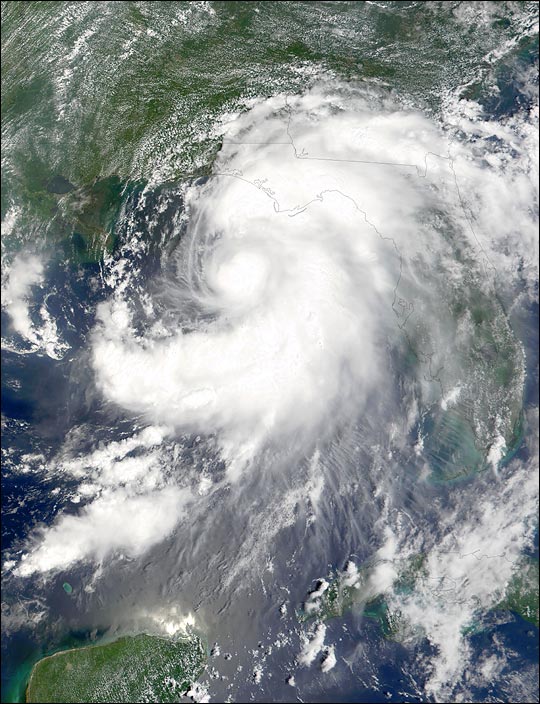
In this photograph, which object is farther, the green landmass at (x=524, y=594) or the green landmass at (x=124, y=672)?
the green landmass at (x=124, y=672)

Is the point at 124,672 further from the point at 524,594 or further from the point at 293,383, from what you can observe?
the point at 524,594

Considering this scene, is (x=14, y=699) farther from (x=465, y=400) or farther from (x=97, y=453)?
(x=465, y=400)

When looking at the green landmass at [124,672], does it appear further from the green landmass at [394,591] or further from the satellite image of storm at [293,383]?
the green landmass at [394,591]

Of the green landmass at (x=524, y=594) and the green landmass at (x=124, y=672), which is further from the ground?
the green landmass at (x=124, y=672)

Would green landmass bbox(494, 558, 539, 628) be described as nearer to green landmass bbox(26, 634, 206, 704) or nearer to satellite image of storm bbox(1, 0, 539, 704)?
satellite image of storm bbox(1, 0, 539, 704)

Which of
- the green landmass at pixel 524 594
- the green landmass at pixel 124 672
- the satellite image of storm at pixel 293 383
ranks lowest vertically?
the green landmass at pixel 524 594

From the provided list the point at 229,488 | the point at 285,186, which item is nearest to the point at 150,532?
the point at 229,488

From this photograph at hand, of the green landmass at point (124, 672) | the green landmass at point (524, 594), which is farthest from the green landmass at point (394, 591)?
the green landmass at point (124, 672)
